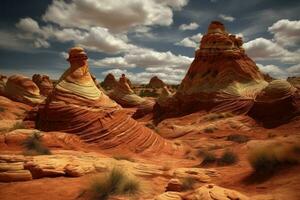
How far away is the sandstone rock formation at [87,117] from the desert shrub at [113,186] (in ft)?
20.5

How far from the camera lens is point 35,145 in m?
11.8

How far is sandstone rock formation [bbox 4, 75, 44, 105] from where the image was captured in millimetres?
34438

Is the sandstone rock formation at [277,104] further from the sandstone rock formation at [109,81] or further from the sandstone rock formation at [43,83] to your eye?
the sandstone rock formation at [109,81]

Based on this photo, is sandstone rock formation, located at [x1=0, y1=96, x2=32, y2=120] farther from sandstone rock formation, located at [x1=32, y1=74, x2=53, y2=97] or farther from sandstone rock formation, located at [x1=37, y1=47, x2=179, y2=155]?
sandstone rock formation, located at [x1=37, y1=47, x2=179, y2=155]

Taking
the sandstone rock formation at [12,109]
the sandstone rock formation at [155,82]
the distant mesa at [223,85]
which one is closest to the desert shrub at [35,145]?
the sandstone rock formation at [12,109]

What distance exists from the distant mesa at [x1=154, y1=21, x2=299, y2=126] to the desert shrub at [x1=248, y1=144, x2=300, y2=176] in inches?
594

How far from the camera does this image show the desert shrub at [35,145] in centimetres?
1128

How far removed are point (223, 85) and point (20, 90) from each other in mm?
21345

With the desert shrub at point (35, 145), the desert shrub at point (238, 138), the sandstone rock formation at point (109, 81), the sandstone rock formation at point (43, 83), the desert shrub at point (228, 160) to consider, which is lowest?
the desert shrub at point (228, 160)

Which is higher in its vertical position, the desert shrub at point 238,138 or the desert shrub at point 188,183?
the desert shrub at point 238,138

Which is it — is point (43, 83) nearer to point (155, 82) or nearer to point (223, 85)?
point (223, 85)

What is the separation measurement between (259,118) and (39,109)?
15.4 m

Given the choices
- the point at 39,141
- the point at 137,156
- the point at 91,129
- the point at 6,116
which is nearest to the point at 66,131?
the point at 91,129

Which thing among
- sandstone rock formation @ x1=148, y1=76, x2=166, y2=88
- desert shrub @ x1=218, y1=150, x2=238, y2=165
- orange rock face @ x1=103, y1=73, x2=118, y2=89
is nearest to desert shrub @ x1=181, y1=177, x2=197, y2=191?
desert shrub @ x1=218, y1=150, x2=238, y2=165
